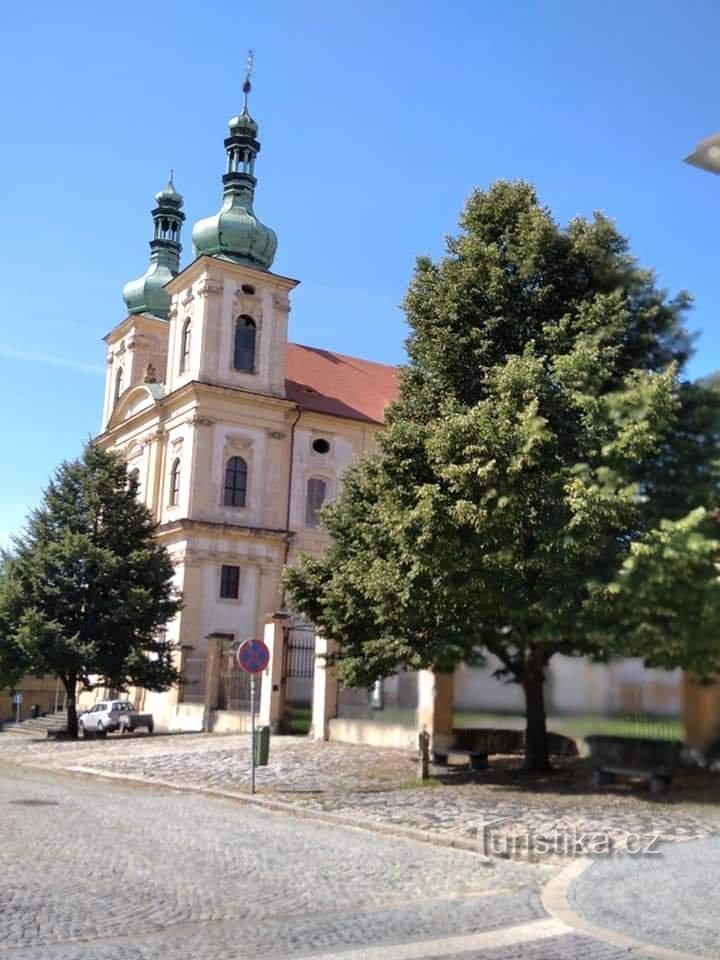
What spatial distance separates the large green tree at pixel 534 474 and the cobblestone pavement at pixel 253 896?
157 inches

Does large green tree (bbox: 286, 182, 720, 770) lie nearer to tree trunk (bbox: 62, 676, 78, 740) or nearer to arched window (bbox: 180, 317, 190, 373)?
tree trunk (bbox: 62, 676, 78, 740)

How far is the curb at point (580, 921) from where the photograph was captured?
6254 mm

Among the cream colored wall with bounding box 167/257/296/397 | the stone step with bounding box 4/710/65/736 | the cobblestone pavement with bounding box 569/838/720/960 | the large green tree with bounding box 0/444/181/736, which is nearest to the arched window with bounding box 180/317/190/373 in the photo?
the cream colored wall with bounding box 167/257/296/397

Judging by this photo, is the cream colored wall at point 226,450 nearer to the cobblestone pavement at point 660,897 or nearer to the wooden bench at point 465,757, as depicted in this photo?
the wooden bench at point 465,757

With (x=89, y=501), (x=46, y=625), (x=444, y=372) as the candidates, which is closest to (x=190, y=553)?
(x=89, y=501)

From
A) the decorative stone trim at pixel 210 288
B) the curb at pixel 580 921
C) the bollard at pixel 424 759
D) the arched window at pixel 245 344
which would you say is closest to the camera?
the curb at pixel 580 921

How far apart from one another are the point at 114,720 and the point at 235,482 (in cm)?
1235

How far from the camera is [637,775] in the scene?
13430 mm

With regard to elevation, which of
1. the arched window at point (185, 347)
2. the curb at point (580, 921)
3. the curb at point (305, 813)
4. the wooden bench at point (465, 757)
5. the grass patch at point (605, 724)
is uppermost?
the arched window at point (185, 347)

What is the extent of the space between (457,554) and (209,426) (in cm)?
2855

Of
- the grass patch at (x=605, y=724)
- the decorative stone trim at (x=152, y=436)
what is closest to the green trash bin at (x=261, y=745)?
the grass patch at (x=605, y=724)

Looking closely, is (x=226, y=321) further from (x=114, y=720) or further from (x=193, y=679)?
(x=114, y=720)

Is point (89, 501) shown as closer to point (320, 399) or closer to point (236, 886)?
point (320, 399)

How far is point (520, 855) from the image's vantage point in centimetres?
1015
